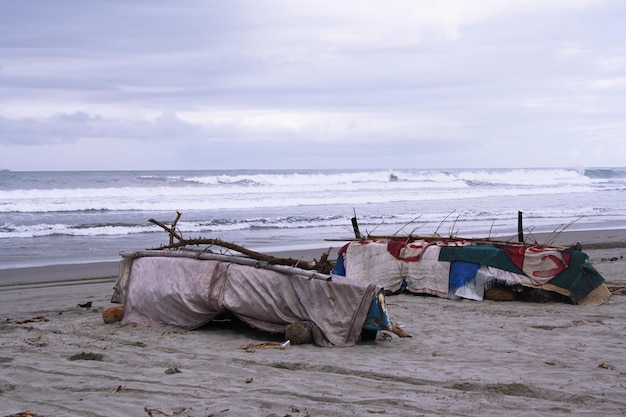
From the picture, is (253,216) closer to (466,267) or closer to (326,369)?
(466,267)

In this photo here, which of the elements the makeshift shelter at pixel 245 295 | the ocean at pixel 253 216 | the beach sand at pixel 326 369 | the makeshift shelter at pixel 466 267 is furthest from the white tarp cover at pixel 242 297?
the ocean at pixel 253 216

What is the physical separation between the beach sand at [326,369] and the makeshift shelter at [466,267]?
0.75m

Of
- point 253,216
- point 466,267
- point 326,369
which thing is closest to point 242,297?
point 326,369

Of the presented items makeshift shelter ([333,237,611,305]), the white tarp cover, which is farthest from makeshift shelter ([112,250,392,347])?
makeshift shelter ([333,237,611,305])

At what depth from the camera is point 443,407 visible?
4.85m

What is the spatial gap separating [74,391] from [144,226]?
57.1 ft

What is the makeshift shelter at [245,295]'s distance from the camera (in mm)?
6945

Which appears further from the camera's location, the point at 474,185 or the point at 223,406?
the point at 474,185

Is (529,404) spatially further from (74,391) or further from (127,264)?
(127,264)

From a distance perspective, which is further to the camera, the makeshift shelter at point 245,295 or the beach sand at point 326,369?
the makeshift shelter at point 245,295

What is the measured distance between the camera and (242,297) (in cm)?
732

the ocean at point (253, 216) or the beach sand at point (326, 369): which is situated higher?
the ocean at point (253, 216)

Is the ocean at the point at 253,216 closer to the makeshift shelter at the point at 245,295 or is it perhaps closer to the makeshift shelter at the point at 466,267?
the makeshift shelter at the point at 466,267

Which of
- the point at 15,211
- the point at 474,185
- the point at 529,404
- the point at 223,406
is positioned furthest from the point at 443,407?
the point at 474,185
